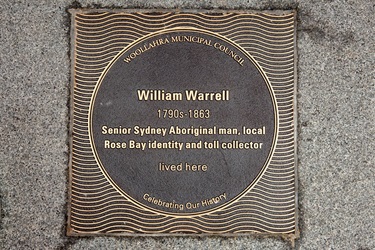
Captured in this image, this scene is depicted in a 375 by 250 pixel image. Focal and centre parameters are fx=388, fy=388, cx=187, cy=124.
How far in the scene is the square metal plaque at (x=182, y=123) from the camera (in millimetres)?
1687

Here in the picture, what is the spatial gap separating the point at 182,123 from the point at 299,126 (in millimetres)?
521

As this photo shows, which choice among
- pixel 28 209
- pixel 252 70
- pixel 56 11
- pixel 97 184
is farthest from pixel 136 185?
pixel 56 11

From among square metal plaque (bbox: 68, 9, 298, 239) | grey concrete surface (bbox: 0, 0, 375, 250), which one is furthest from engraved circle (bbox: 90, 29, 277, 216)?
grey concrete surface (bbox: 0, 0, 375, 250)

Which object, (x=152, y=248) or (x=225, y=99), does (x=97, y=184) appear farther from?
(x=225, y=99)

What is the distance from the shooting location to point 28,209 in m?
1.69

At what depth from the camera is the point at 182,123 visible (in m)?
1.70

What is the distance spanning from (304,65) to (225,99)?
39 centimetres

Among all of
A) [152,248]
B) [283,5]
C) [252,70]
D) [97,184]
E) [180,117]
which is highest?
[283,5]

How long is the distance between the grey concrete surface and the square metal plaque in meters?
0.05

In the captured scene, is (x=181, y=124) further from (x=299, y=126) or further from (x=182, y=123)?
(x=299, y=126)

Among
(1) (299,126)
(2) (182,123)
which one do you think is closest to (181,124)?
(2) (182,123)

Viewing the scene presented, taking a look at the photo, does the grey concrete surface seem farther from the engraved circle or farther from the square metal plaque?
the engraved circle

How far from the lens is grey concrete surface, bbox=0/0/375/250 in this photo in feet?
5.55

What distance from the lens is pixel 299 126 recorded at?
1726mm
